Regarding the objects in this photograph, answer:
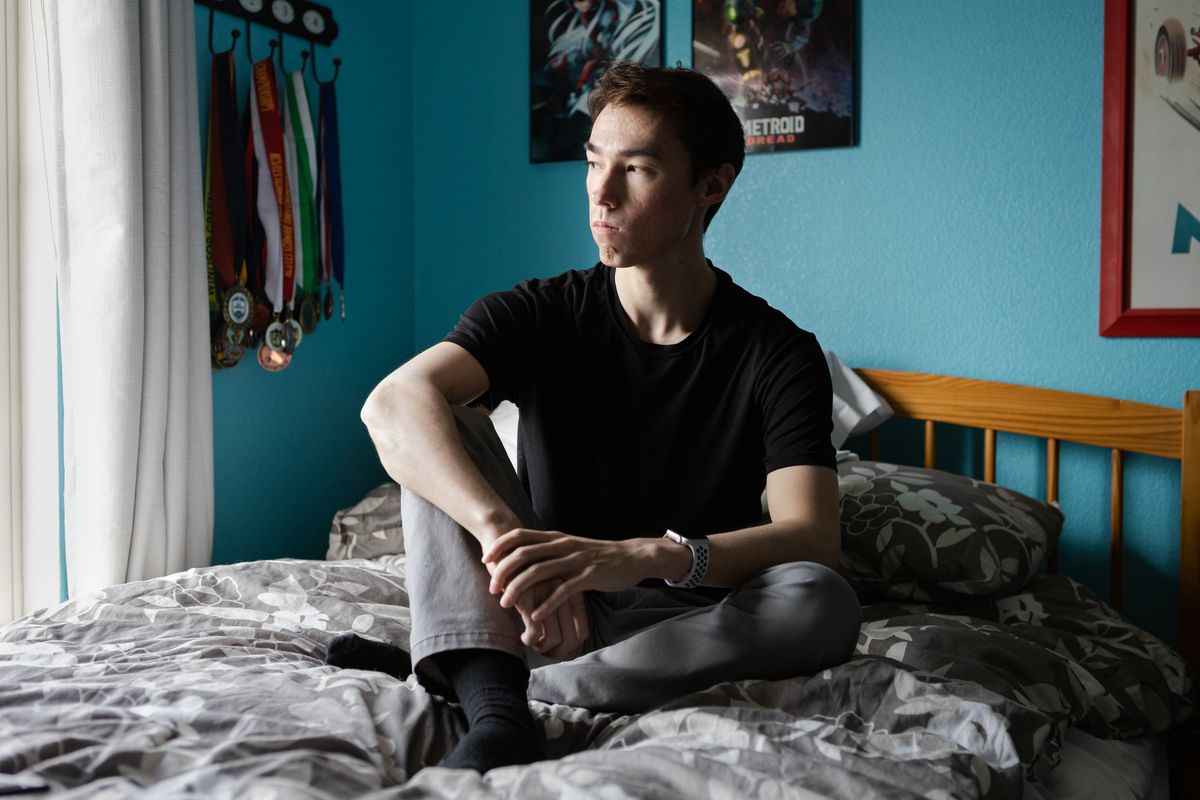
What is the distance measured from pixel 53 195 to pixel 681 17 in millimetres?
1481

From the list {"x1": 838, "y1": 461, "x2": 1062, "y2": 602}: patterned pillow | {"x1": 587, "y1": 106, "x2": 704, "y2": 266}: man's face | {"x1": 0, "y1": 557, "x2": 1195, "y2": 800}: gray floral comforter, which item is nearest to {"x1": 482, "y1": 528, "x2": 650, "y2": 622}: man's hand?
{"x1": 0, "y1": 557, "x2": 1195, "y2": 800}: gray floral comforter

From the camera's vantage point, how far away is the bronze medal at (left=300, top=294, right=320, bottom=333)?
2.70 m

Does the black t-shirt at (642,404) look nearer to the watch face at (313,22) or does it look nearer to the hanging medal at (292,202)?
the hanging medal at (292,202)

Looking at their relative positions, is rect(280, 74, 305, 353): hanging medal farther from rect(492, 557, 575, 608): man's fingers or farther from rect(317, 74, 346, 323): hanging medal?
rect(492, 557, 575, 608): man's fingers

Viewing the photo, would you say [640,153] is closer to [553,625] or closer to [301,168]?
[553,625]

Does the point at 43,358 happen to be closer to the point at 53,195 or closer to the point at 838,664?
the point at 53,195

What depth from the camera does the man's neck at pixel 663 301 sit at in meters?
1.72

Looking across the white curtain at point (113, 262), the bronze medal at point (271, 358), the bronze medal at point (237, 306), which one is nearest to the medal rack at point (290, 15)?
the white curtain at point (113, 262)

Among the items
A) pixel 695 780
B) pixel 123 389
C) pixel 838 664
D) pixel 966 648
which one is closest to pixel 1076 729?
pixel 966 648

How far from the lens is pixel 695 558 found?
4.55ft

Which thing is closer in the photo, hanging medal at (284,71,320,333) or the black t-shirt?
the black t-shirt

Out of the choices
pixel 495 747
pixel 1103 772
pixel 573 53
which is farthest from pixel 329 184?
pixel 1103 772

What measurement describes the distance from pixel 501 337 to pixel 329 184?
1283 mm

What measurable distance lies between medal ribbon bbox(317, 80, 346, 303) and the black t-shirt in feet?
3.85
